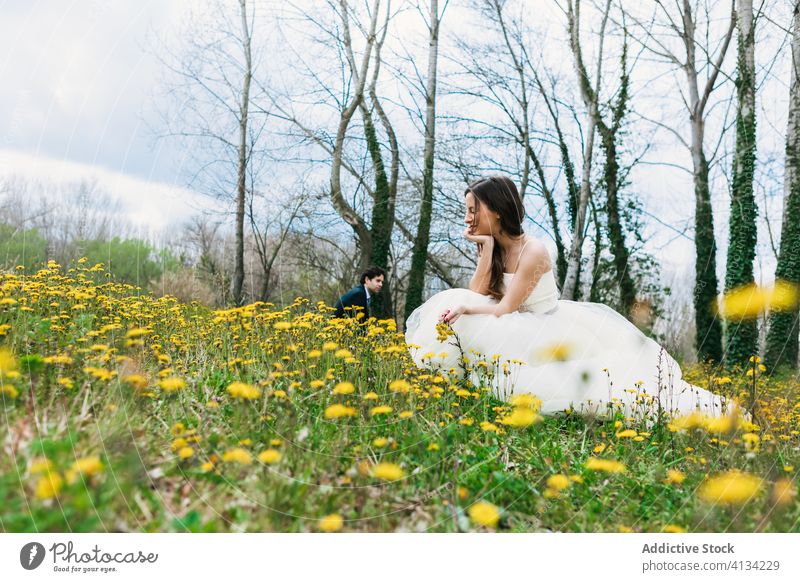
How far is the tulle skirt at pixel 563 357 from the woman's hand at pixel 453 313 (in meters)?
0.05

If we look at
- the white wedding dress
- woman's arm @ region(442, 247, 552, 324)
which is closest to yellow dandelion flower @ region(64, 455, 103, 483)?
the white wedding dress


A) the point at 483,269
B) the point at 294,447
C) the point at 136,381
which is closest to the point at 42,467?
the point at 136,381

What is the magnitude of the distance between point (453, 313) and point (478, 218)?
0.48m

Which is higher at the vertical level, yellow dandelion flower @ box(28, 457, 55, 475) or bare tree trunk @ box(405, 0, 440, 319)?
bare tree trunk @ box(405, 0, 440, 319)

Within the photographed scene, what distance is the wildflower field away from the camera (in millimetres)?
1121

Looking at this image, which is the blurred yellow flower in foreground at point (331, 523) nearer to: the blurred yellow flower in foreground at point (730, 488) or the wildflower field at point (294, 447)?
the wildflower field at point (294, 447)

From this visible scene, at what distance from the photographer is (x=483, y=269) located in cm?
255

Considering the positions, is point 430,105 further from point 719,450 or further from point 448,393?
point 719,450

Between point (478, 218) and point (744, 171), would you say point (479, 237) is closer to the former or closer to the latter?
point (478, 218)

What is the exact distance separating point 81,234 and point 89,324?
0.38 meters

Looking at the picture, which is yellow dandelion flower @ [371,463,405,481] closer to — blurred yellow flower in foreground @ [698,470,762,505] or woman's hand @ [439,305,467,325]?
blurred yellow flower in foreground @ [698,470,762,505]

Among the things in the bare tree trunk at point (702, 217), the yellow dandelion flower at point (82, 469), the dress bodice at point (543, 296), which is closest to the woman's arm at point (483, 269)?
the dress bodice at point (543, 296)

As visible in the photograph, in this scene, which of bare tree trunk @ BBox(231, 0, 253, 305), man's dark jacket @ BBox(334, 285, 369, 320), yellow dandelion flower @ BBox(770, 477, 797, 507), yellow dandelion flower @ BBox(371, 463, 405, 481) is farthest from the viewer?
man's dark jacket @ BBox(334, 285, 369, 320)

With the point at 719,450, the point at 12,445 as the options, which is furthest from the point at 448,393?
the point at 12,445
